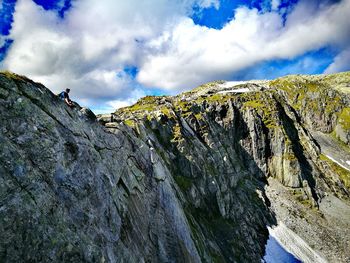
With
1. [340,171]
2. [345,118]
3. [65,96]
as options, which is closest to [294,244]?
[340,171]

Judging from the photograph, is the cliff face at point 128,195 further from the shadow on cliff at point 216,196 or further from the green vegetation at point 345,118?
the green vegetation at point 345,118

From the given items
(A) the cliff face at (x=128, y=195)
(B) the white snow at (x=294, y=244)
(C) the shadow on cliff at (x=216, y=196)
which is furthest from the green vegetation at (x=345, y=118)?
(B) the white snow at (x=294, y=244)

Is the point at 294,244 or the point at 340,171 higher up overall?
the point at 340,171

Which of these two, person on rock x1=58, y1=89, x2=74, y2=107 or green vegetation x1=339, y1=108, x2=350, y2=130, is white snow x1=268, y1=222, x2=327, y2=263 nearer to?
person on rock x1=58, y1=89, x2=74, y2=107

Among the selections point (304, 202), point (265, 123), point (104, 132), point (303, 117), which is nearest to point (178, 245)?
point (104, 132)

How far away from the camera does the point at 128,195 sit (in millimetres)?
31062

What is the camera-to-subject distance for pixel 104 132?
32312mm

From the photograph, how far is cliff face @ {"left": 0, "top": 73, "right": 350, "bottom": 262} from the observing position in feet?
62.1

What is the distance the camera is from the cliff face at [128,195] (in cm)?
1894

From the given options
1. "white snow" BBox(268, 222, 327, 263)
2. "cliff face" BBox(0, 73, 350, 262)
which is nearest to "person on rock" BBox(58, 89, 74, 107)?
"cliff face" BBox(0, 73, 350, 262)

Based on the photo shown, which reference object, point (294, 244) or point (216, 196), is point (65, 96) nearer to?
point (216, 196)

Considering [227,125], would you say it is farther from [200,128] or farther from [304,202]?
[304,202]

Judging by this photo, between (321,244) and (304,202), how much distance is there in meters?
23.8

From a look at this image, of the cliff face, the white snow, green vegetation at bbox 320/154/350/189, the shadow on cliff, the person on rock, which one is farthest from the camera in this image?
green vegetation at bbox 320/154/350/189
